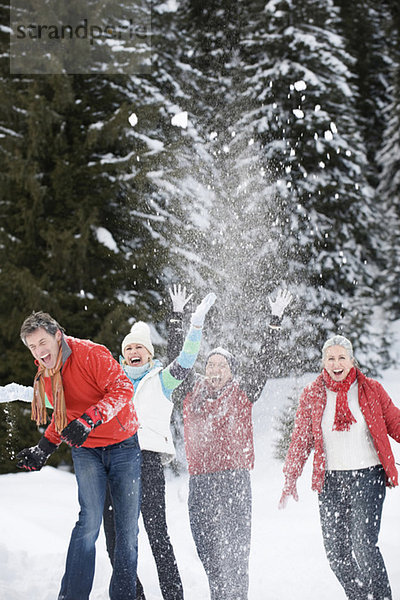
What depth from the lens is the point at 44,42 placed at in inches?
435

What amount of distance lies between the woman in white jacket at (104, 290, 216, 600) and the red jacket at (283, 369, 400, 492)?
2.90 ft

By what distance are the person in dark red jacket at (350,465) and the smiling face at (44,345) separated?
6.06 feet

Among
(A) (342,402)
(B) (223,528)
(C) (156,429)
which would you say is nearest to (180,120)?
(C) (156,429)

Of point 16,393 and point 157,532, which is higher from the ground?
point 16,393

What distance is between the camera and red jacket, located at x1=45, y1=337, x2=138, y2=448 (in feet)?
12.9

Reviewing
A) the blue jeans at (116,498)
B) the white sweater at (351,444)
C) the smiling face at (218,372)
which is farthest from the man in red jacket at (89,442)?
the white sweater at (351,444)

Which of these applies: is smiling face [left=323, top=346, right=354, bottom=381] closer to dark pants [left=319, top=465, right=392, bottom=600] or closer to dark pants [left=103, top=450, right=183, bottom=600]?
dark pants [left=319, top=465, right=392, bottom=600]

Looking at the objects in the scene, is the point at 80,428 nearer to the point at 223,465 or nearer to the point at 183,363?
the point at 183,363

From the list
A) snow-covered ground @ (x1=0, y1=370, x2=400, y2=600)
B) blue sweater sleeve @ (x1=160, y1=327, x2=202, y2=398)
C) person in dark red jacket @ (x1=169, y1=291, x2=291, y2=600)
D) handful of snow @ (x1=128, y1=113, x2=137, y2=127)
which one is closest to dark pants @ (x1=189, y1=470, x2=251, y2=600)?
person in dark red jacket @ (x1=169, y1=291, x2=291, y2=600)

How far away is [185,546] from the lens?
670 centimetres

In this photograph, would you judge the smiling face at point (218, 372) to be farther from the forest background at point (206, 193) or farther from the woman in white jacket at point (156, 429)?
the forest background at point (206, 193)

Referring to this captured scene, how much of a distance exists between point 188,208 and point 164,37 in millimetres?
5520

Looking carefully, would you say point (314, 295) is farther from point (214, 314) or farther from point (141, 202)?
point (141, 202)

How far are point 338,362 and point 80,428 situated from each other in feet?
6.13
